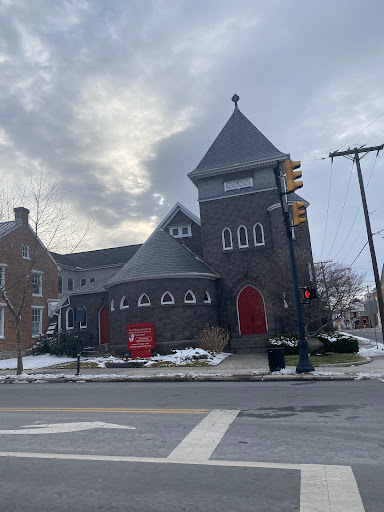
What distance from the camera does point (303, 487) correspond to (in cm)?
416

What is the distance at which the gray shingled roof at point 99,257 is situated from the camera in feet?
138

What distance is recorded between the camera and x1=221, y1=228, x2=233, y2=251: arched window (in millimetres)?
26344

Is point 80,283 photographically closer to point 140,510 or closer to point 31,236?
point 31,236

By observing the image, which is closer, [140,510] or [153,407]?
[140,510]

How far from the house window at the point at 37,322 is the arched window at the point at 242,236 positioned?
16.0 meters

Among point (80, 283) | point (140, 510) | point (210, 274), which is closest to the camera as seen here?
point (140, 510)

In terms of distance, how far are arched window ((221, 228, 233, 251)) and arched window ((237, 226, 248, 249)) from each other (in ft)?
1.87

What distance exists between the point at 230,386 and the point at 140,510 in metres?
8.73

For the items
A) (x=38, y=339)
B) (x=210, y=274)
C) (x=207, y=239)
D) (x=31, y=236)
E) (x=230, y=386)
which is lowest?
(x=230, y=386)

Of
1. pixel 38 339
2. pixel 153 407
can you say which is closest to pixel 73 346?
pixel 38 339

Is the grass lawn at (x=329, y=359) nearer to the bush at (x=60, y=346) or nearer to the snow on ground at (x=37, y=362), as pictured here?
the snow on ground at (x=37, y=362)

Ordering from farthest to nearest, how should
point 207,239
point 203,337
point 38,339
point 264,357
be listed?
point 38,339 < point 207,239 < point 203,337 < point 264,357

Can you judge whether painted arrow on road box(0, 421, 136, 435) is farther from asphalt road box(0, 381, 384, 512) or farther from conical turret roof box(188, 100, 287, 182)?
conical turret roof box(188, 100, 287, 182)

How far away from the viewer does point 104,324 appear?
2898 cm
